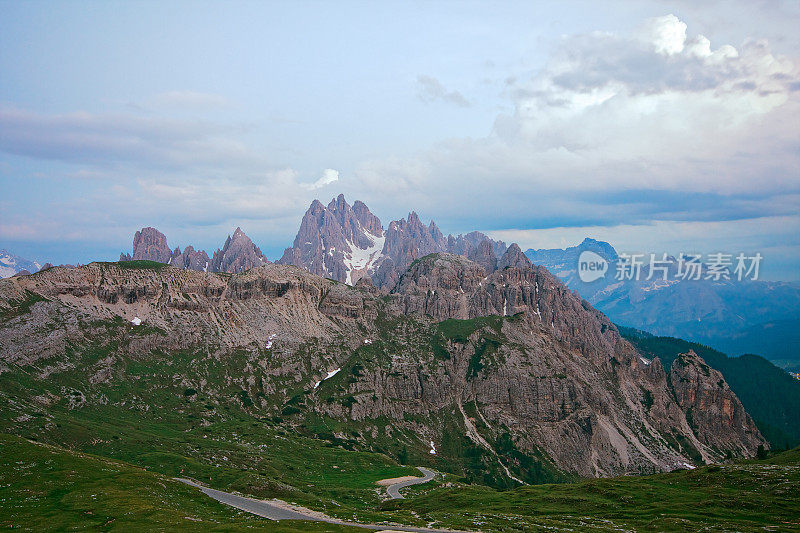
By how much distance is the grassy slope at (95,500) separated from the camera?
8088cm

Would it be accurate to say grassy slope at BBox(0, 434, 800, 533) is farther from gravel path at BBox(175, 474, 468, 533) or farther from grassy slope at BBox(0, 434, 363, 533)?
gravel path at BBox(175, 474, 468, 533)

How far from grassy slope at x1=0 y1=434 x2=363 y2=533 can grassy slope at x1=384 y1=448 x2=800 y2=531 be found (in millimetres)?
49321

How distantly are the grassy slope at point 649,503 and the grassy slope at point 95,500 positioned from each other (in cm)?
4932

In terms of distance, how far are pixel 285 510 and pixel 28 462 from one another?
178 feet

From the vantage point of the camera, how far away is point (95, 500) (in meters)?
93.3

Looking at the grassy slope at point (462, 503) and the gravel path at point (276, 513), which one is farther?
the gravel path at point (276, 513)

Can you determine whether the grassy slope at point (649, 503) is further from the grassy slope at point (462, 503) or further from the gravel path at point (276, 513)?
the gravel path at point (276, 513)

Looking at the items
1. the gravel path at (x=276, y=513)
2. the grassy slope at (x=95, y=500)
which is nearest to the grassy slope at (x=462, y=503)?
the grassy slope at (x=95, y=500)

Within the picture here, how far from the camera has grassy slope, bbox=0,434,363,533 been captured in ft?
265

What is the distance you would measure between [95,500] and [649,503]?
12109cm

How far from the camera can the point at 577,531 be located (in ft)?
329

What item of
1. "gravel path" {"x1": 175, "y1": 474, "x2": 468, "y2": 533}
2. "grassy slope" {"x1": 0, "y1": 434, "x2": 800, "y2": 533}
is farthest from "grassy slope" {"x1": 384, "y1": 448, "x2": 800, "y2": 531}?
"gravel path" {"x1": 175, "y1": 474, "x2": 468, "y2": 533}

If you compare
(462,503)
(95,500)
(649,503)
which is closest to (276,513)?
(95,500)

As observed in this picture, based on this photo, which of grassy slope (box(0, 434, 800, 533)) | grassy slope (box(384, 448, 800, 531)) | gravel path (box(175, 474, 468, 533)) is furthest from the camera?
grassy slope (box(384, 448, 800, 531))
